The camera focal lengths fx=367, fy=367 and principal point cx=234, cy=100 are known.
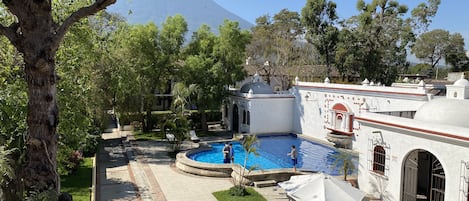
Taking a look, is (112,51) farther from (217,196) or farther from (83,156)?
(217,196)

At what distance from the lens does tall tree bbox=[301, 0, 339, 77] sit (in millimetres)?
40094

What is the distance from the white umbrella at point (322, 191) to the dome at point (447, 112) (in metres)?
4.06

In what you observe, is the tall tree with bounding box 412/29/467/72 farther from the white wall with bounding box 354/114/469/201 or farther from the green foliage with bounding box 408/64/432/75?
the white wall with bounding box 354/114/469/201

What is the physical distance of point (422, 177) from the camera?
50.5 ft

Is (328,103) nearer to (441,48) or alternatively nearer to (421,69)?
(441,48)

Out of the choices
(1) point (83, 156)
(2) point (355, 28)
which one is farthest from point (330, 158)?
(2) point (355, 28)

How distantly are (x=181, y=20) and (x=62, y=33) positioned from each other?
23004mm

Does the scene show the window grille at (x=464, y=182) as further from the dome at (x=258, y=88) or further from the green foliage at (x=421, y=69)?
the green foliage at (x=421, y=69)

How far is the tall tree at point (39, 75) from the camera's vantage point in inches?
251

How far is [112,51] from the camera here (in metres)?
24.7

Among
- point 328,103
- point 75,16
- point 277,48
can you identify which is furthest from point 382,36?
point 75,16

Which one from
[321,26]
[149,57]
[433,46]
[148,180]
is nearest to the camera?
[148,180]

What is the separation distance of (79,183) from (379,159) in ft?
42.9

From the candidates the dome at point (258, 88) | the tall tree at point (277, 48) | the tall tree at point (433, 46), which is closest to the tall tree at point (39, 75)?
the dome at point (258, 88)
